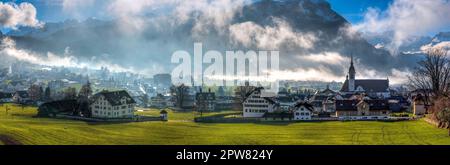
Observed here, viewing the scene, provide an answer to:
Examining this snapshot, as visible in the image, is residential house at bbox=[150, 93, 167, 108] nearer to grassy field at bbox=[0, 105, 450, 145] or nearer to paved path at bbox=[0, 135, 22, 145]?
grassy field at bbox=[0, 105, 450, 145]

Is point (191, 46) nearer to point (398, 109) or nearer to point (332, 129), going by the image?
point (398, 109)

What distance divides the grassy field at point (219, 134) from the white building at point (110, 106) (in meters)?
11.4

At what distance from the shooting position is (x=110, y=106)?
56.2 meters

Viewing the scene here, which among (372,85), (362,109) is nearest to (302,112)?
(362,109)

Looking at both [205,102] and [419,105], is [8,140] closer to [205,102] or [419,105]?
[205,102]

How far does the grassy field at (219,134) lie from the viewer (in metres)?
33.8

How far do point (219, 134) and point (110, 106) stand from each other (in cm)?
2163

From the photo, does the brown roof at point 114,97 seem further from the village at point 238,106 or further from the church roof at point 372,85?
the church roof at point 372,85

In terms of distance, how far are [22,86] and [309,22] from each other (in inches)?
4570

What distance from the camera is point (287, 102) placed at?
82.9m

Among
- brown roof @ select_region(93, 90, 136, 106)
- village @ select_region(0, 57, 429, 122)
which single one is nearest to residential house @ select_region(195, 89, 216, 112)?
village @ select_region(0, 57, 429, 122)

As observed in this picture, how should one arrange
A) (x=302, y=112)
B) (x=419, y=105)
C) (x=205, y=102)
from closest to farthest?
(x=302, y=112) → (x=419, y=105) → (x=205, y=102)
